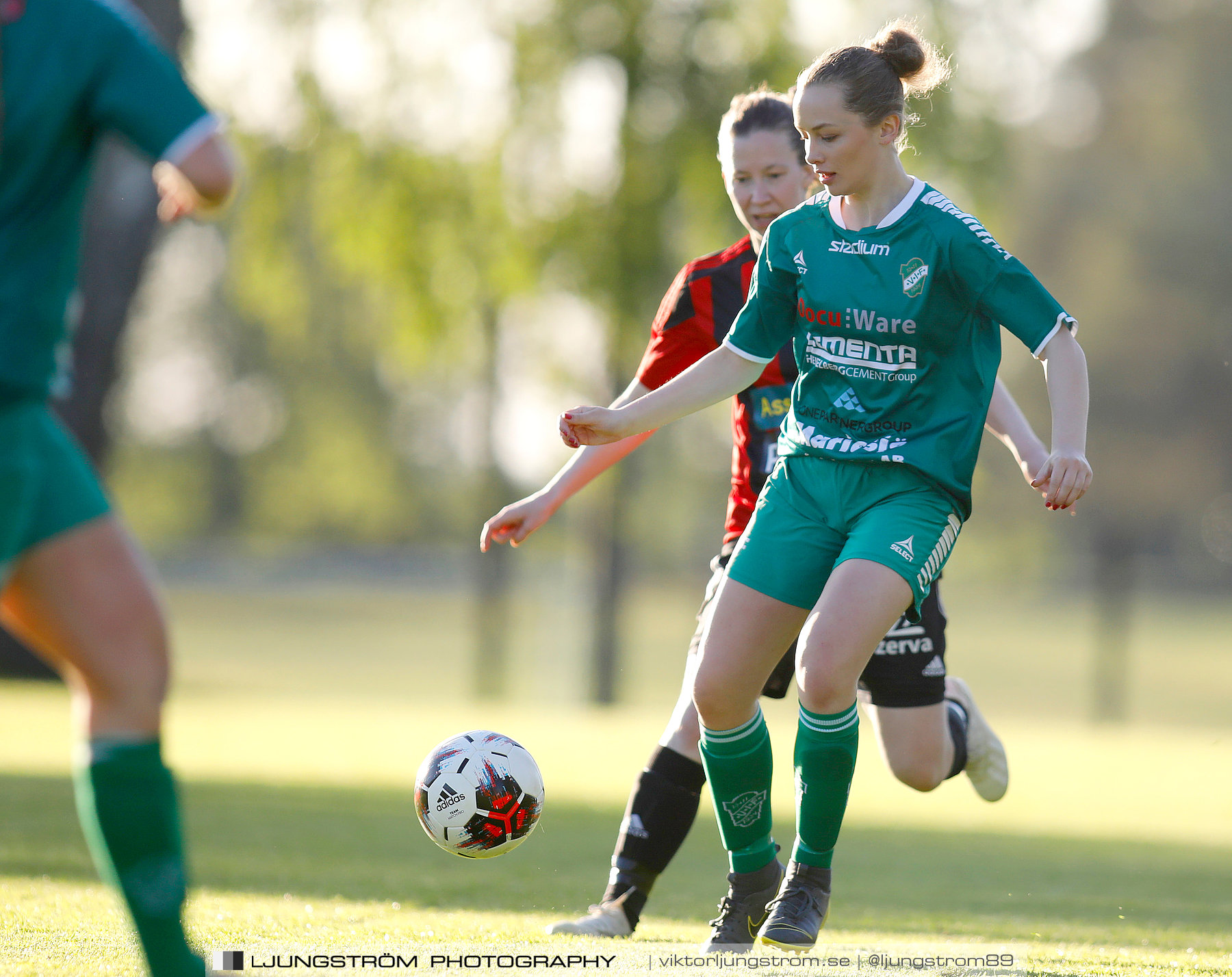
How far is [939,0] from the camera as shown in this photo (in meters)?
16.7

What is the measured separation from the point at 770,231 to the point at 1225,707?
22.2m

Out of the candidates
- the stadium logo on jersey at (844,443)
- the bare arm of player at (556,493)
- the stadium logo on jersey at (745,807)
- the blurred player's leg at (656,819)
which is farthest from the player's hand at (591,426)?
the stadium logo on jersey at (745,807)

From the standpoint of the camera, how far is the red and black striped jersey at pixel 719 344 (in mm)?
4387

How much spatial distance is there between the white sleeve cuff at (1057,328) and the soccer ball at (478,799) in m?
2.01

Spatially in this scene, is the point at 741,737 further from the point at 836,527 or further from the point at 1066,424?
the point at 1066,424

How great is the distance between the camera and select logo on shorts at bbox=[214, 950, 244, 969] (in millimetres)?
3152

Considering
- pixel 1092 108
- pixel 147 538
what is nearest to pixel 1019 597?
pixel 1092 108

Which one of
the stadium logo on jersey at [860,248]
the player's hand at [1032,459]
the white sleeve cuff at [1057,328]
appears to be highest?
the stadium logo on jersey at [860,248]

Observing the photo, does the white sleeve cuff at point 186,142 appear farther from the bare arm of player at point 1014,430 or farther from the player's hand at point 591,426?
the bare arm of player at point 1014,430

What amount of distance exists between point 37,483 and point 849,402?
1923 mm

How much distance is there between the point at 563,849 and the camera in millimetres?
6320

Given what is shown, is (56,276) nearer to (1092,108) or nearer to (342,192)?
(342,192)

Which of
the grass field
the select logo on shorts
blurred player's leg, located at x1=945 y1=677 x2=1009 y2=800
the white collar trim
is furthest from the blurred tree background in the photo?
the select logo on shorts

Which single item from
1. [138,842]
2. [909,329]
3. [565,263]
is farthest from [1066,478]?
[565,263]
